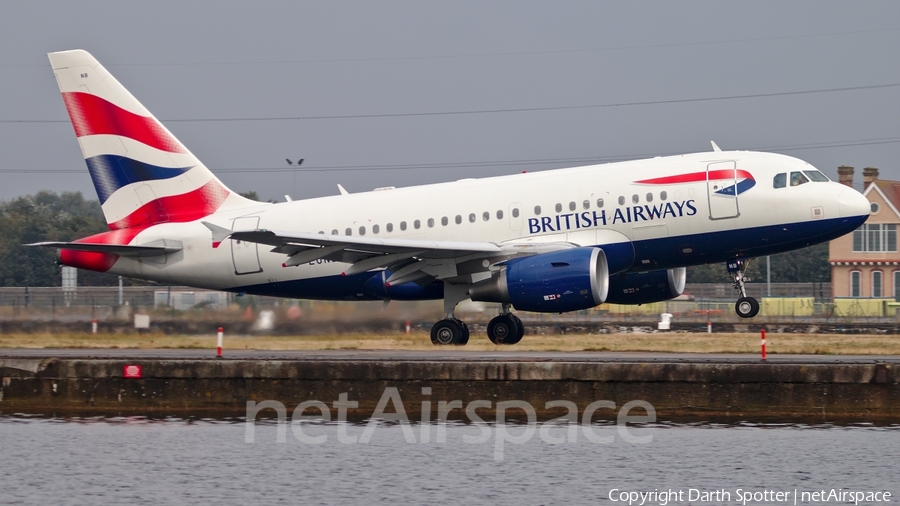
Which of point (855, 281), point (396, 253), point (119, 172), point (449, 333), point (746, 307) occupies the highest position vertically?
point (119, 172)

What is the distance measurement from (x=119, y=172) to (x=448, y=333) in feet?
31.2

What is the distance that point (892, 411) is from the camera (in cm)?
2055

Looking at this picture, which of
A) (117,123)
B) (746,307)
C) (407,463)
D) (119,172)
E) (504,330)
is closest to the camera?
(407,463)

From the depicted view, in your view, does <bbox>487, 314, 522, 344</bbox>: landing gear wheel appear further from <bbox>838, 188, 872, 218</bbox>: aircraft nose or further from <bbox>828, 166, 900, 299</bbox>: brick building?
<bbox>828, 166, 900, 299</bbox>: brick building

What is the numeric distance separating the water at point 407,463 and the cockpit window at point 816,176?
8268 millimetres

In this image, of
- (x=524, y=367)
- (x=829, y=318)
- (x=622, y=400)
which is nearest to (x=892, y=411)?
(x=622, y=400)

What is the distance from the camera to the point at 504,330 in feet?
96.5

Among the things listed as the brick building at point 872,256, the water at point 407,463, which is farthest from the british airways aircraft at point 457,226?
the brick building at point 872,256

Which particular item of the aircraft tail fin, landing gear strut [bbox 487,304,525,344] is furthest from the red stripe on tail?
landing gear strut [bbox 487,304,525,344]

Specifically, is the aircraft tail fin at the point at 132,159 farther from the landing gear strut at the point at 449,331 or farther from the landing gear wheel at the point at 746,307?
the landing gear wheel at the point at 746,307

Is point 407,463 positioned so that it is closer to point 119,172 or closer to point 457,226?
point 457,226

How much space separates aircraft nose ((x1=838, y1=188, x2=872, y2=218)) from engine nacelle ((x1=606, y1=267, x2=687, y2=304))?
4.59 meters

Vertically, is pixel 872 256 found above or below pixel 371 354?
above

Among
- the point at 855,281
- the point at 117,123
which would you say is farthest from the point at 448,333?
the point at 855,281
